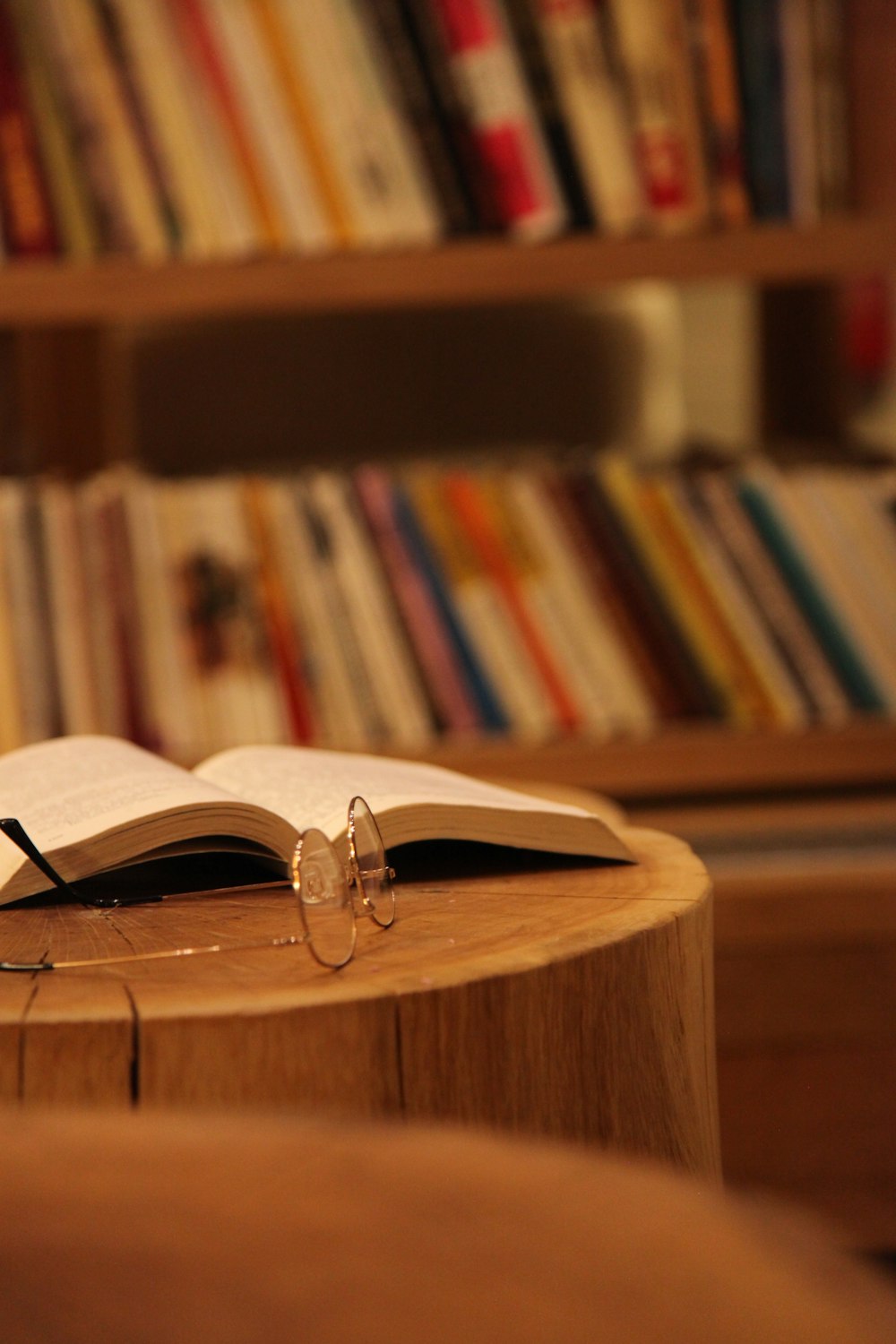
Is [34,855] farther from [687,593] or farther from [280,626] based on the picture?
[687,593]

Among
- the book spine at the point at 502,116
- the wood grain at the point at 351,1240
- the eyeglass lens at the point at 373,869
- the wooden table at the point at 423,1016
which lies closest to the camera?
the wood grain at the point at 351,1240

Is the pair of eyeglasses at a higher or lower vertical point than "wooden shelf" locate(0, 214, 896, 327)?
lower

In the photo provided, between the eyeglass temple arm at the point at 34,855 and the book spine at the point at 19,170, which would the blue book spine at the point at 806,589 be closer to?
the book spine at the point at 19,170

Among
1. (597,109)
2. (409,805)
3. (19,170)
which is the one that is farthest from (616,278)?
(409,805)

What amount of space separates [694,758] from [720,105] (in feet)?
2.21

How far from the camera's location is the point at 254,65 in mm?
1528

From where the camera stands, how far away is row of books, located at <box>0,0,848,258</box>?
153 centimetres

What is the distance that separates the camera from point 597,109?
1.54 meters

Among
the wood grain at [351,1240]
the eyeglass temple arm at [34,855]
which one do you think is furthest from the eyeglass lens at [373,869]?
the wood grain at [351,1240]

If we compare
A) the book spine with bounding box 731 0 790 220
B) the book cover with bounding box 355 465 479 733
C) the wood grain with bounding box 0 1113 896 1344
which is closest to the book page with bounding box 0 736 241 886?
the wood grain with bounding box 0 1113 896 1344

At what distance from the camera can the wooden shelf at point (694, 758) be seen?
1560 millimetres

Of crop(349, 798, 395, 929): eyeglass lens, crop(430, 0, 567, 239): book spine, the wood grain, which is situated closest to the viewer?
the wood grain

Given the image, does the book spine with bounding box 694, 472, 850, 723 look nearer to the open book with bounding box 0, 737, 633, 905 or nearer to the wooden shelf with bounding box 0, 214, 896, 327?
the wooden shelf with bounding box 0, 214, 896, 327

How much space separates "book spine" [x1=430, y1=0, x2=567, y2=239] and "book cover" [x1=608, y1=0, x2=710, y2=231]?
0.10 meters
